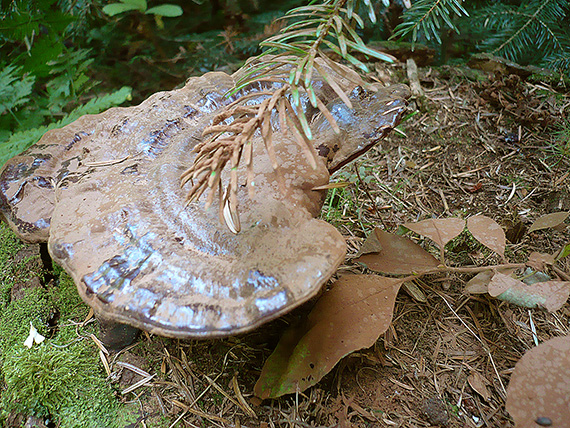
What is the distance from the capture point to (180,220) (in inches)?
56.2

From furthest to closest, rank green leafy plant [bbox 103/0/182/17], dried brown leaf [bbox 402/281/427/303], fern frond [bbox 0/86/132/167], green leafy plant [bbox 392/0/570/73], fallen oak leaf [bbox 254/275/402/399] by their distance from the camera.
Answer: green leafy plant [bbox 103/0/182/17], green leafy plant [bbox 392/0/570/73], fern frond [bbox 0/86/132/167], dried brown leaf [bbox 402/281/427/303], fallen oak leaf [bbox 254/275/402/399]

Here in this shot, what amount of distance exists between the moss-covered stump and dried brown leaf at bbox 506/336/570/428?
4.71 ft

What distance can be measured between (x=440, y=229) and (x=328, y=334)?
731 millimetres

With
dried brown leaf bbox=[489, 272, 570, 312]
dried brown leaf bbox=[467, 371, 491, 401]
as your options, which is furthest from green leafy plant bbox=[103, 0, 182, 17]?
dried brown leaf bbox=[467, 371, 491, 401]

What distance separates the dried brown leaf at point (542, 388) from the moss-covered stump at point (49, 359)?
143 centimetres

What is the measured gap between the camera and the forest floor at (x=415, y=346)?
1586 millimetres

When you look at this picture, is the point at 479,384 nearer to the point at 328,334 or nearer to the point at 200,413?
the point at 328,334

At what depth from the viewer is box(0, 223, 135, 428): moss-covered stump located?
1.64 m

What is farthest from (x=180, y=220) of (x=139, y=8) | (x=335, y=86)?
(x=139, y=8)

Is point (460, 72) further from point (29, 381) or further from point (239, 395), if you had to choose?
point (29, 381)

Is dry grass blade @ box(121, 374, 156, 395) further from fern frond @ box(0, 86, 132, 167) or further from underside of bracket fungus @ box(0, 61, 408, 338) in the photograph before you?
fern frond @ box(0, 86, 132, 167)

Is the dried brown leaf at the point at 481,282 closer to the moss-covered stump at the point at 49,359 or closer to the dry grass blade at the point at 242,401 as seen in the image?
the dry grass blade at the point at 242,401

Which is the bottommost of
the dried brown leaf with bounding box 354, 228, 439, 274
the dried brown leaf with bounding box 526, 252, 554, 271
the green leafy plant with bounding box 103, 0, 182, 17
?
the dried brown leaf with bounding box 526, 252, 554, 271

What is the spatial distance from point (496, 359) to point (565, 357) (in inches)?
13.0
